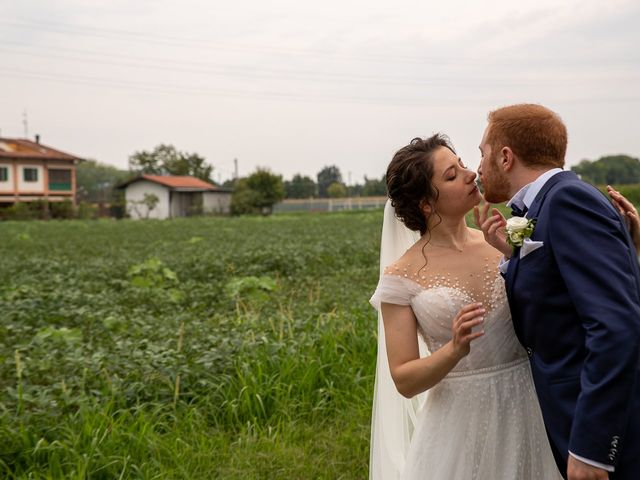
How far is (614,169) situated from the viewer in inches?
582

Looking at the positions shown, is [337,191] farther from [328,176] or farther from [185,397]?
[185,397]

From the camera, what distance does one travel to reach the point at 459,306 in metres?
2.69

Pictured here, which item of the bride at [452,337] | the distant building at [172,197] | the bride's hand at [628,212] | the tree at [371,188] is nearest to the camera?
the bride's hand at [628,212]

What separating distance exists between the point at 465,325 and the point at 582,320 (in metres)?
0.38

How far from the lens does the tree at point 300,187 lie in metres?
96.4

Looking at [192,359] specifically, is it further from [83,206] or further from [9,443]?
[83,206]

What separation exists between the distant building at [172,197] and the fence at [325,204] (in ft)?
37.2

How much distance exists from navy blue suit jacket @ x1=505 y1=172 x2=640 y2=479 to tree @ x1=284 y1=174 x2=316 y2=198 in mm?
93480

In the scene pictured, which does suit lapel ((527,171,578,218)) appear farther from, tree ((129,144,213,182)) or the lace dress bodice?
tree ((129,144,213,182))

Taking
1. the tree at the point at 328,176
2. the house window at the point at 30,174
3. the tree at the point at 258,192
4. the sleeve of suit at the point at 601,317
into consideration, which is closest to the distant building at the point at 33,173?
the house window at the point at 30,174

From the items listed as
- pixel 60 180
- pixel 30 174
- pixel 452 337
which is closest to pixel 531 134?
pixel 452 337

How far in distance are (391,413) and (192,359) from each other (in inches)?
113

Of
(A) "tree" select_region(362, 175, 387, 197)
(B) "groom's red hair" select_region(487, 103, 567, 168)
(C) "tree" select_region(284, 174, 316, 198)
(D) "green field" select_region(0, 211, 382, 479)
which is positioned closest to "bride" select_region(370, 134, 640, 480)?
(B) "groom's red hair" select_region(487, 103, 567, 168)

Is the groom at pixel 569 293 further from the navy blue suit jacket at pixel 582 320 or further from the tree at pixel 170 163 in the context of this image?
the tree at pixel 170 163
